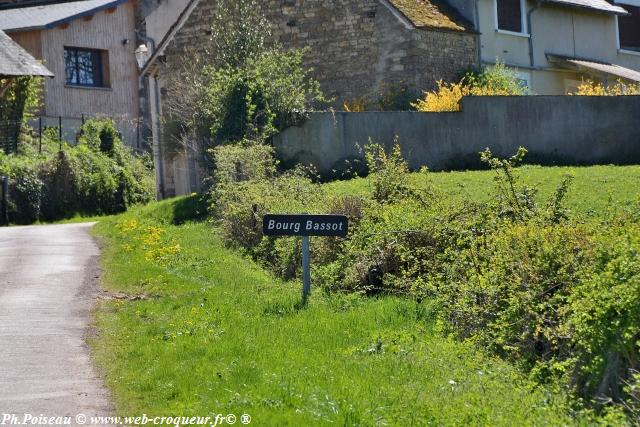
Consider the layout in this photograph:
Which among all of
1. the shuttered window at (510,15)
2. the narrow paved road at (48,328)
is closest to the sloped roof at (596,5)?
the shuttered window at (510,15)

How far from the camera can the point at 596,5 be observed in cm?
3775

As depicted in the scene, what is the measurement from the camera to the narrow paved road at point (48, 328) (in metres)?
10.8

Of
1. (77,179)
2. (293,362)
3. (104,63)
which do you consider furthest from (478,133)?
(104,63)

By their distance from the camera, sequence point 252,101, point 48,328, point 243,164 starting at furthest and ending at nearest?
point 252,101 → point 243,164 → point 48,328

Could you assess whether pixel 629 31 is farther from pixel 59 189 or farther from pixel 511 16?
pixel 59 189

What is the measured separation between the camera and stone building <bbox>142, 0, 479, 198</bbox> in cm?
3139

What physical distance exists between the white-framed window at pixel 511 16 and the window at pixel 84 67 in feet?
62.2

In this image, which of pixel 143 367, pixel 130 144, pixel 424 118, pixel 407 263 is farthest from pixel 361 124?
pixel 130 144

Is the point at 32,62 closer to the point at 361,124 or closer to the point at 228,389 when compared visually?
the point at 361,124

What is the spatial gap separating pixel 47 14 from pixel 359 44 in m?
18.8

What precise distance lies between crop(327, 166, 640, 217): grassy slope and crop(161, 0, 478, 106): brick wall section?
7.11m

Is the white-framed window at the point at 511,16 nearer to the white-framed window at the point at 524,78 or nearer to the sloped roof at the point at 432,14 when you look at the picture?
the white-framed window at the point at 524,78

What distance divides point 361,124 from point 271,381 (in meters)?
16.7

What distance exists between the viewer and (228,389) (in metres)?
10.4
